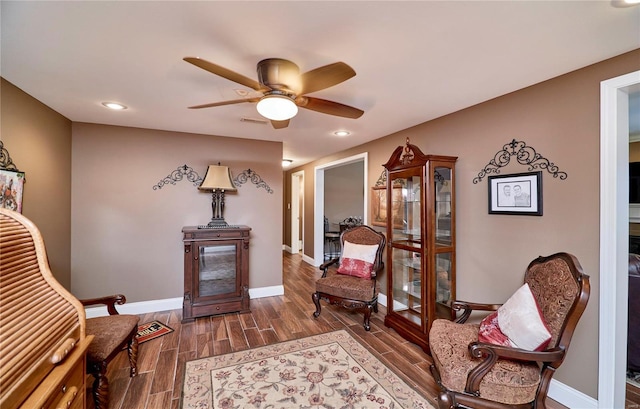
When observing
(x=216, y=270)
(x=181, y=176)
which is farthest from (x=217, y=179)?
(x=216, y=270)

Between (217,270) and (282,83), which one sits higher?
(282,83)

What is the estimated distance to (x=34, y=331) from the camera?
993 mm

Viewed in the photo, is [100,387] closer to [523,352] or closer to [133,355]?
[133,355]

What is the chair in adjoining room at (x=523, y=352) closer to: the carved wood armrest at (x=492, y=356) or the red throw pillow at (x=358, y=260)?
the carved wood armrest at (x=492, y=356)

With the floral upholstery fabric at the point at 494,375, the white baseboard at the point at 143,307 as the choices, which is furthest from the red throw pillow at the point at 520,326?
the white baseboard at the point at 143,307

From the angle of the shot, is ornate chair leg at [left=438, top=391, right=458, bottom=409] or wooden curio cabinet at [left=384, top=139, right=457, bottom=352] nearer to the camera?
ornate chair leg at [left=438, top=391, right=458, bottom=409]

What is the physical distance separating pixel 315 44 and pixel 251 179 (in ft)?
8.51

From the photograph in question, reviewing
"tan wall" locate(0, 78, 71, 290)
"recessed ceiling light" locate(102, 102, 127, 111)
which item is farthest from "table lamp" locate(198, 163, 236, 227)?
"tan wall" locate(0, 78, 71, 290)

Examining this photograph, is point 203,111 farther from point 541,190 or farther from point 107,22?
point 541,190

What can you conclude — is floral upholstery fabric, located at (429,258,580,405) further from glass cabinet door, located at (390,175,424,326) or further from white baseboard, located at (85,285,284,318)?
white baseboard, located at (85,285,284,318)

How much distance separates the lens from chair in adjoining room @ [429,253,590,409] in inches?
59.0

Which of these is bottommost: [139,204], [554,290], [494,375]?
[494,375]

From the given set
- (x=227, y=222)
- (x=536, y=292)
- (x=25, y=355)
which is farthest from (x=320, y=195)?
(x=25, y=355)

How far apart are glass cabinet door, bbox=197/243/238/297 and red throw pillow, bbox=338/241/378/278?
1397 mm
